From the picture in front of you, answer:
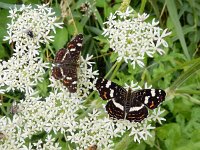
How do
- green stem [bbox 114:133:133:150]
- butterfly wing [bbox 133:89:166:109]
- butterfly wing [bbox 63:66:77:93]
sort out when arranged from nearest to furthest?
butterfly wing [bbox 133:89:166:109] < butterfly wing [bbox 63:66:77:93] < green stem [bbox 114:133:133:150]

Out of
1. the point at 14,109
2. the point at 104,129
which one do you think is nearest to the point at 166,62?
the point at 104,129

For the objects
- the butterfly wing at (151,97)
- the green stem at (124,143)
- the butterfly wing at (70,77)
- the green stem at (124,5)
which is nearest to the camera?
the butterfly wing at (151,97)

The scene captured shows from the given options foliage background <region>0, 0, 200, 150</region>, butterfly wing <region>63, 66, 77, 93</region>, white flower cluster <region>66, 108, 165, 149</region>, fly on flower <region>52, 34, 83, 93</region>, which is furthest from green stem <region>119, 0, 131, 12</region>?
white flower cluster <region>66, 108, 165, 149</region>

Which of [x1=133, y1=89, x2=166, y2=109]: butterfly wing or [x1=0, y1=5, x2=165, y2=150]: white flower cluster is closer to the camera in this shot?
[x1=133, y1=89, x2=166, y2=109]: butterfly wing

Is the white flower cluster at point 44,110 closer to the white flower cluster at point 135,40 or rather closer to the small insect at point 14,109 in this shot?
the small insect at point 14,109

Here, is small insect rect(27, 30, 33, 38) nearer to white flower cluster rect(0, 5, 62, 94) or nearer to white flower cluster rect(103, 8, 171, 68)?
white flower cluster rect(0, 5, 62, 94)

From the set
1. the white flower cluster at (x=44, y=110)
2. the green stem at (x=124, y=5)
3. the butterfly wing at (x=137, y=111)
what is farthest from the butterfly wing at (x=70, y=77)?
the green stem at (x=124, y=5)
